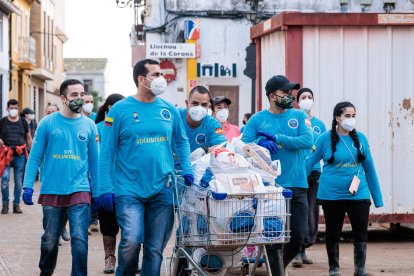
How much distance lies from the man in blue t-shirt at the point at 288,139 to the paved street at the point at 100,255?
166 cm

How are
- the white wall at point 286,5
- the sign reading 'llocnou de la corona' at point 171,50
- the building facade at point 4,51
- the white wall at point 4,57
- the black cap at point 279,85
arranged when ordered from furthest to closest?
the white wall at point 4,57 < the building facade at point 4,51 < the white wall at point 286,5 < the sign reading 'llocnou de la corona' at point 171,50 < the black cap at point 279,85

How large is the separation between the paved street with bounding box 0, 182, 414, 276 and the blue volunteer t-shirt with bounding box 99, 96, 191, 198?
315 centimetres

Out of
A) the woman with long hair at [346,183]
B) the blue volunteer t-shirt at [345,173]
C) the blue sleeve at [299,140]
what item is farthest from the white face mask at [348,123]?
the blue sleeve at [299,140]

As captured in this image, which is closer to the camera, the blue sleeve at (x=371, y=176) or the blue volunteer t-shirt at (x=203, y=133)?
the blue volunteer t-shirt at (x=203, y=133)

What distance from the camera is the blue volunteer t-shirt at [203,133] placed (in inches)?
348

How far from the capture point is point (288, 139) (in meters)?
8.71

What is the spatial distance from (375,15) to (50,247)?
6265mm

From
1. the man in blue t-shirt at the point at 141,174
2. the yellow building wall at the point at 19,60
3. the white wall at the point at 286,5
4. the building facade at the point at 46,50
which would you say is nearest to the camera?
the man in blue t-shirt at the point at 141,174

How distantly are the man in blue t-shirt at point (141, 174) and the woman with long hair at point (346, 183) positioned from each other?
2678 millimetres

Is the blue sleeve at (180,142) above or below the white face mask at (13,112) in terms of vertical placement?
below

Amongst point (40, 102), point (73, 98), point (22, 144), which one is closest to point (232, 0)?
point (22, 144)

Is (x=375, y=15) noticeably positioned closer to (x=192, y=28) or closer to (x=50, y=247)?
(x=50, y=247)

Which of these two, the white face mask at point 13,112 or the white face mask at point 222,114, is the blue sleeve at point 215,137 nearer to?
the white face mask at point 222,114

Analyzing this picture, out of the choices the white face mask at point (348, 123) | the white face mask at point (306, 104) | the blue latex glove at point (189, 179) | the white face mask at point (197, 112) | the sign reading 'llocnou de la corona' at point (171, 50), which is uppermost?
the sign reading 'llocnou de la corona' at point (171, 50)
